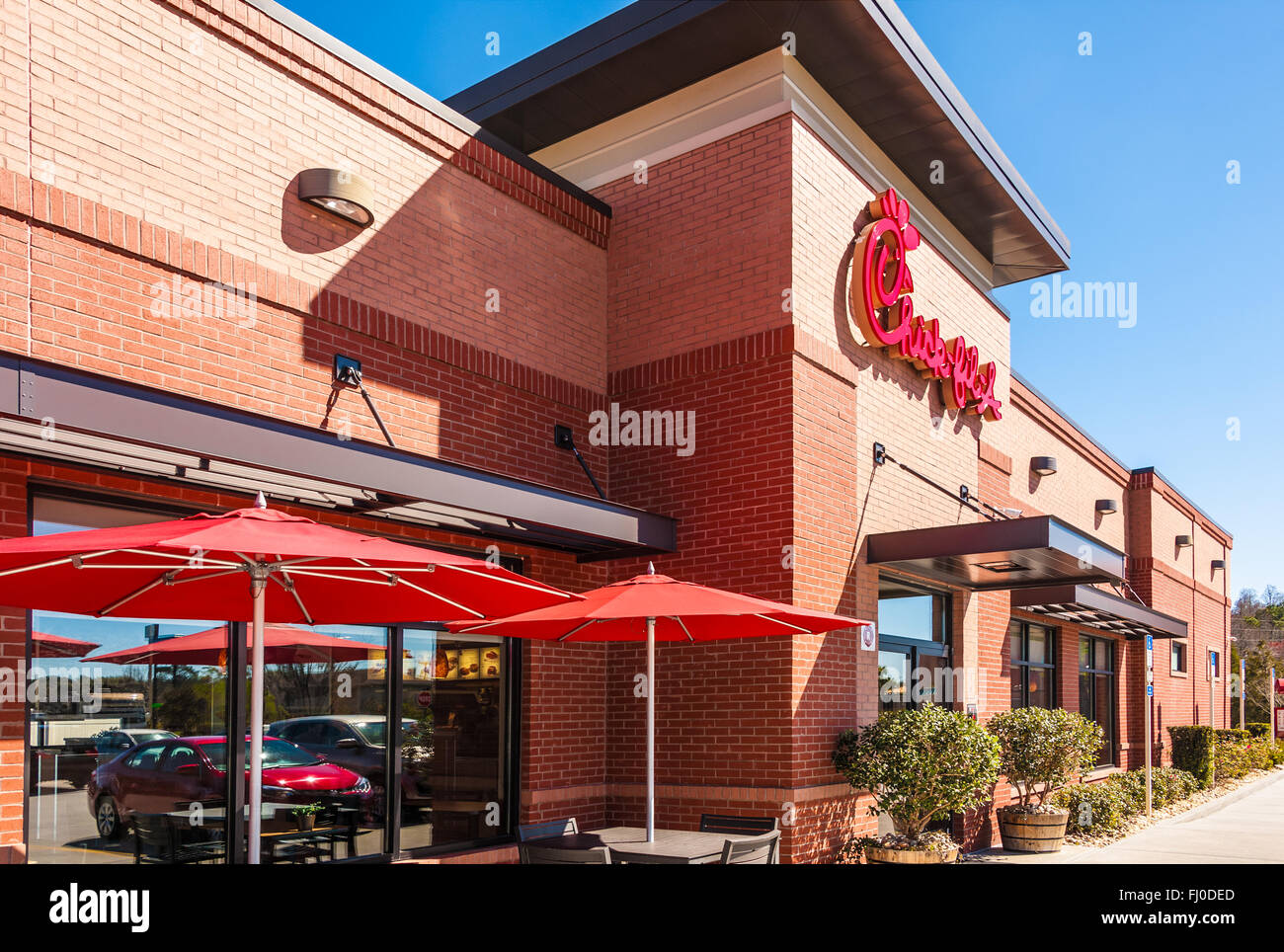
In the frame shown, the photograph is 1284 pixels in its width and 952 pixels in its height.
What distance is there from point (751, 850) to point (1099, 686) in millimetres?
17742

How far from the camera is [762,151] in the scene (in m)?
10.9

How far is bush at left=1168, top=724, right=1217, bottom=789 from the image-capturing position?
78.5ft

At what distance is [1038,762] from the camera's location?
43.1 feet

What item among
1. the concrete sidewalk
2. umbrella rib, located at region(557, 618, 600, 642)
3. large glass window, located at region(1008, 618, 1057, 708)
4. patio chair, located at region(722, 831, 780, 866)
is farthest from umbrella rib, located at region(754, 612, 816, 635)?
large glass window, located at region(1008, 618, 1057, 708)

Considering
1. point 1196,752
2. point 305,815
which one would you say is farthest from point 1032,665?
point 305,815

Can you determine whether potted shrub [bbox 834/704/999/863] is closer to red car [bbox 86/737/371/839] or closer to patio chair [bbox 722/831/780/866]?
patio chair [bbox 722/831/780/866]

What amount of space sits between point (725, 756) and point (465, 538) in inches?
123

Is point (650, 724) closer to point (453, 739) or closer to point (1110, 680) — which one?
point (453, 739)

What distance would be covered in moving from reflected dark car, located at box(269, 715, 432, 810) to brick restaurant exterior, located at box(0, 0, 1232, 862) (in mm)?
802

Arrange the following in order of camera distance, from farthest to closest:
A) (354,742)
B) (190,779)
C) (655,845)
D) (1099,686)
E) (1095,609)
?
(1099,686)
(1095,609)
(354,742)
(655,845)
(190,779)

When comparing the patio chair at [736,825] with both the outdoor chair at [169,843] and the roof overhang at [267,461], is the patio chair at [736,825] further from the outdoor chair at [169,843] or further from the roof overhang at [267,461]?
the outdoor chair at [169,843]
